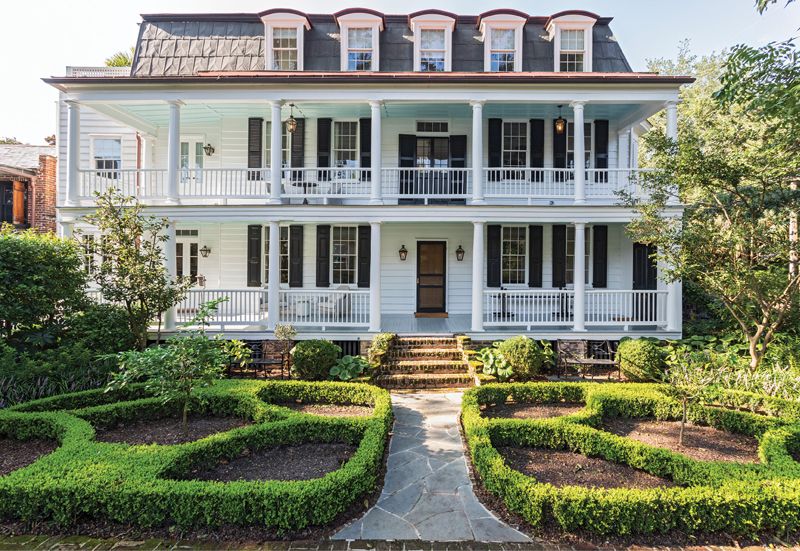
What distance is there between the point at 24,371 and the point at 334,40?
1154 centimetres

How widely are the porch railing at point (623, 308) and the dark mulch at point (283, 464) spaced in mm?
7525

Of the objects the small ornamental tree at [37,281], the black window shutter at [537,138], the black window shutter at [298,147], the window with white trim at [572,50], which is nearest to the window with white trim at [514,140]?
the black window shutter at [537,138]

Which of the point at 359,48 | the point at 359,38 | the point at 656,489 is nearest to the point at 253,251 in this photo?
the point at 359,48

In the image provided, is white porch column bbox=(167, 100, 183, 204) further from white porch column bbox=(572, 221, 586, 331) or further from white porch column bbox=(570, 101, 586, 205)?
white porch column bbox=(572, 221, 586, 331)

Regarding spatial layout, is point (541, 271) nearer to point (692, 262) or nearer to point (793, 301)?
point (692, 262)

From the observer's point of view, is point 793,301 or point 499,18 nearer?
point 793,301

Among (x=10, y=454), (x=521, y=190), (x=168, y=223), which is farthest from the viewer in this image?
(x=521, y=190)

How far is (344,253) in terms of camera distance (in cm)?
1273

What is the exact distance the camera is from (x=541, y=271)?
40.8 feet

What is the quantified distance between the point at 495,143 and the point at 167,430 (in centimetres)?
1094

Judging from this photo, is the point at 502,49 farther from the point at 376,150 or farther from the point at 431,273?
the point at 431,273

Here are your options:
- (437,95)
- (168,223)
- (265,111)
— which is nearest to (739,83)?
(437,95)

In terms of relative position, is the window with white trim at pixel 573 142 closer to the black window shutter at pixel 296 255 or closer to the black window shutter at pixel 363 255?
the black window shutter at pixel 363 255

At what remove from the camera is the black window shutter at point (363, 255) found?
12.2 metres
